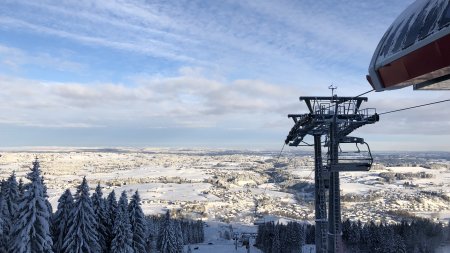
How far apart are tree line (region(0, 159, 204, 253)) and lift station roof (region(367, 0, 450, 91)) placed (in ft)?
64.0

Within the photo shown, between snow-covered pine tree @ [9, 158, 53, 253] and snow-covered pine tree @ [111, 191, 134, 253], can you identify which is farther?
snow-covered pine tree @ [111, 191, 134, 253]

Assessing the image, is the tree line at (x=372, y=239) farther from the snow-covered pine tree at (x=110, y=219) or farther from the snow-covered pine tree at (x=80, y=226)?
the snow-covered pine tree at (x=80, y=226)

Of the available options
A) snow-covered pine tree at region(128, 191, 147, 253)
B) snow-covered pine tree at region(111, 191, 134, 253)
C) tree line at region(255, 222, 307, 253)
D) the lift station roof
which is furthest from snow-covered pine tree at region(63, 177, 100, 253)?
tree line at region(255, 222, 307, 253)

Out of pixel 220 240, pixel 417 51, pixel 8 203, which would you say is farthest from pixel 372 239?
pixel 417 51

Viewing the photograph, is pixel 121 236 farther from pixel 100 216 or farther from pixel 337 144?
pixel 337 144

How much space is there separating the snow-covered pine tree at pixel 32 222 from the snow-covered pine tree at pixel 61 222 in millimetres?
4556

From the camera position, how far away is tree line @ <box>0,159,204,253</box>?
2239 cm

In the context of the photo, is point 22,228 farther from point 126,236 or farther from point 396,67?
point 396,67

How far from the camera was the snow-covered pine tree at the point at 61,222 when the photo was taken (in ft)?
92.4

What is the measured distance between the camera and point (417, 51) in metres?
6.77

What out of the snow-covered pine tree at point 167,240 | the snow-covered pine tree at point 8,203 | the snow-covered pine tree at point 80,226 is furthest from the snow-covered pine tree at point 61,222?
the snow-covered pine tree at point 167,240

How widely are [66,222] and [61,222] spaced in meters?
0.72

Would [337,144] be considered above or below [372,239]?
above

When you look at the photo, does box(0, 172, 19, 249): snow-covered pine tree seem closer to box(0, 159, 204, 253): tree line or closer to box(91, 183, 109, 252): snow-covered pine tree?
box(0, 159, 204, 253): tree line
